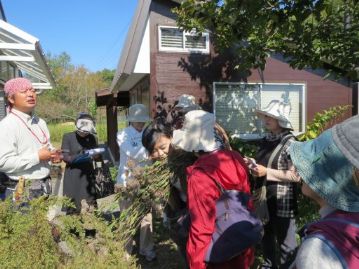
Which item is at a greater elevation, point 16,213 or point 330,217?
point 330,217

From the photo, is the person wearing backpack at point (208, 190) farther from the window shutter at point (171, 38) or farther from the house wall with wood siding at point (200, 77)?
the window shutter at point (171, 38)

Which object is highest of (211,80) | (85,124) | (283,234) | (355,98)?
(211,80)

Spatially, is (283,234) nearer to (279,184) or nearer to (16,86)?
(279,184)

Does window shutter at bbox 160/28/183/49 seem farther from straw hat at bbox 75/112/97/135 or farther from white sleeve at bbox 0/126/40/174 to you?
white sleeve at bbox 0/126/40/174

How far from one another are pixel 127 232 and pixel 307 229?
5.92 feet

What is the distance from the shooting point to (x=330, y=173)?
47.0 inches

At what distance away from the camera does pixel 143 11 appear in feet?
24.8

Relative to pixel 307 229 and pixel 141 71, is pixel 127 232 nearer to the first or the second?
pixel 307 229

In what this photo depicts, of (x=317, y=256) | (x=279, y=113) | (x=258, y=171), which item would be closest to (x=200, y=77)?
(x=279, y=113)

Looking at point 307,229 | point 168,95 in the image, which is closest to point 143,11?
point 168,95

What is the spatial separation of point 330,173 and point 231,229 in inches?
41.2

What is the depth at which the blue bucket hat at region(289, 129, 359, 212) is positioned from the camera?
3.80 ft

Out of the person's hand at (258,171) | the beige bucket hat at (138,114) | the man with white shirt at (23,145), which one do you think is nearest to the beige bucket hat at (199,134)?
the person's hand at (258,171)

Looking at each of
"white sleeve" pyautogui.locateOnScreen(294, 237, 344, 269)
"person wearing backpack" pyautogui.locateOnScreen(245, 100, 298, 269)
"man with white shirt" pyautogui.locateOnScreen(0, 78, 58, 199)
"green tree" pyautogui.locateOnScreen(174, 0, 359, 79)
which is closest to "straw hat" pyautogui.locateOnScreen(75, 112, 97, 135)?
"man with white shirt" pyautogui.locateOnScreen(0, 78, 58, 199)
